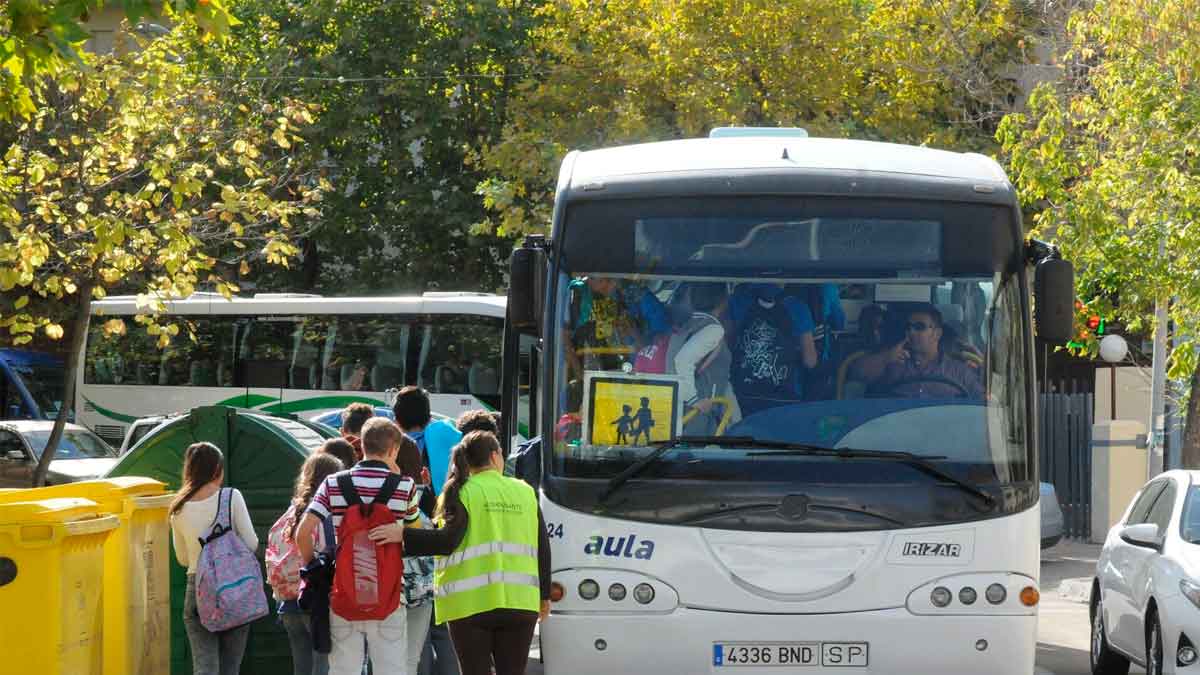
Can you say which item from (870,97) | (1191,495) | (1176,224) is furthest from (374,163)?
(1191,495)

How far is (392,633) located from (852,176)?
120 inches

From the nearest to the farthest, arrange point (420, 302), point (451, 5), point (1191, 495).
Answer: point (1191, 495) → point (420, 302) → point (451, 5)

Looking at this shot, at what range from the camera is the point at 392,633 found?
Answer: 324 inches

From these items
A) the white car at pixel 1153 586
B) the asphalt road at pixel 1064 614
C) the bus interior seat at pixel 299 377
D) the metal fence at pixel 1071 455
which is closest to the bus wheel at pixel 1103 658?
the white car at pixel 1153 586

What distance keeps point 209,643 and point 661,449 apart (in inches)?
103

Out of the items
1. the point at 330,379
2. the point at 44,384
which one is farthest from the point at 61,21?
the point at 44,384

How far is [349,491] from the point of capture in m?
8.00

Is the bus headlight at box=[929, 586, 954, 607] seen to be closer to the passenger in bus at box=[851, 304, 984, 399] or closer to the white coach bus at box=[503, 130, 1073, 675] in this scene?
the white coach bus at box=[503, 130, 1073, 675]

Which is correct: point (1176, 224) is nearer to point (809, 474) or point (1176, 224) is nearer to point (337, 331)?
point (809, 474)

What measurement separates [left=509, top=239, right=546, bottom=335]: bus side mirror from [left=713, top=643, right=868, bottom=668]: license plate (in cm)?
181

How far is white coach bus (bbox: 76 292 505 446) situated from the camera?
92.3ft

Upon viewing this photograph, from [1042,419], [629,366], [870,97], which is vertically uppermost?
[870,97]

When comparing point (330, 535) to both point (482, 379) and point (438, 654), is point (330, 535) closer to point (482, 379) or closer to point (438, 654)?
point (438, 654)

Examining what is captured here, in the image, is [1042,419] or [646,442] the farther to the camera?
[1042,419]
